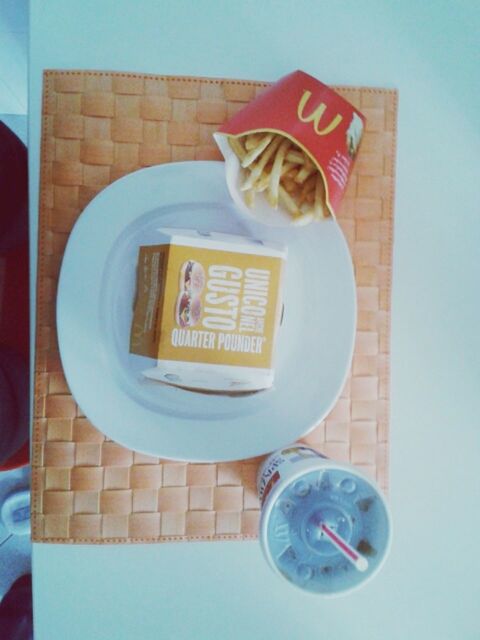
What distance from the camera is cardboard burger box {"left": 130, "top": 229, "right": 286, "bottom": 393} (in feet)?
2.20

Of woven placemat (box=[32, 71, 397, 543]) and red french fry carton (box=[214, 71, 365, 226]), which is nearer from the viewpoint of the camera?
red french fry carton (box=[214, 71, 365, 226])

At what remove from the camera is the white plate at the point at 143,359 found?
2.39ft

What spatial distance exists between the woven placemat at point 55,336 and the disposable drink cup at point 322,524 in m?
0.14

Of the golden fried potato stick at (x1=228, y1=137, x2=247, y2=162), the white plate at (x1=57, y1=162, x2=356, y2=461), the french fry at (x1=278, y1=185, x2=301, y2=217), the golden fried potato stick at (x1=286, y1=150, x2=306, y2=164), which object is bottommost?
the white plate at (x1=57, y1=162, x2=356, y2=461)

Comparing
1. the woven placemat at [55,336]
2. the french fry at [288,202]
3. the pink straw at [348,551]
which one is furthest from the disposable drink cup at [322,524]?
the french fry at [288,202]

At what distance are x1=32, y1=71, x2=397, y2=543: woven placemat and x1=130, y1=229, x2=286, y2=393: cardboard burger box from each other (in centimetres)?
15

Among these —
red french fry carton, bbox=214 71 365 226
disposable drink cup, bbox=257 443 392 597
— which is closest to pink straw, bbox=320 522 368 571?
disposable drink cup, bbox=257 443 392 597

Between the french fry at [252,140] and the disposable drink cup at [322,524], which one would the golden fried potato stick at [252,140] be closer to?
the french fry at [252,140]

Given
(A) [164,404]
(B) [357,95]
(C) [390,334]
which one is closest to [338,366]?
(C) [390,334]

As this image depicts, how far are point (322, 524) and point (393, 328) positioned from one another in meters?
0.31

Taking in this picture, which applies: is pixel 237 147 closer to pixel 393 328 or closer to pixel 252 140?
pixel 252 140

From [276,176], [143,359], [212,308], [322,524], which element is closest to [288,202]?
[276,176]

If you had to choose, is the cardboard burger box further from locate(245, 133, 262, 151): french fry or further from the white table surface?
the white table surface

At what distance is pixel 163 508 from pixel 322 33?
2.27 ft
